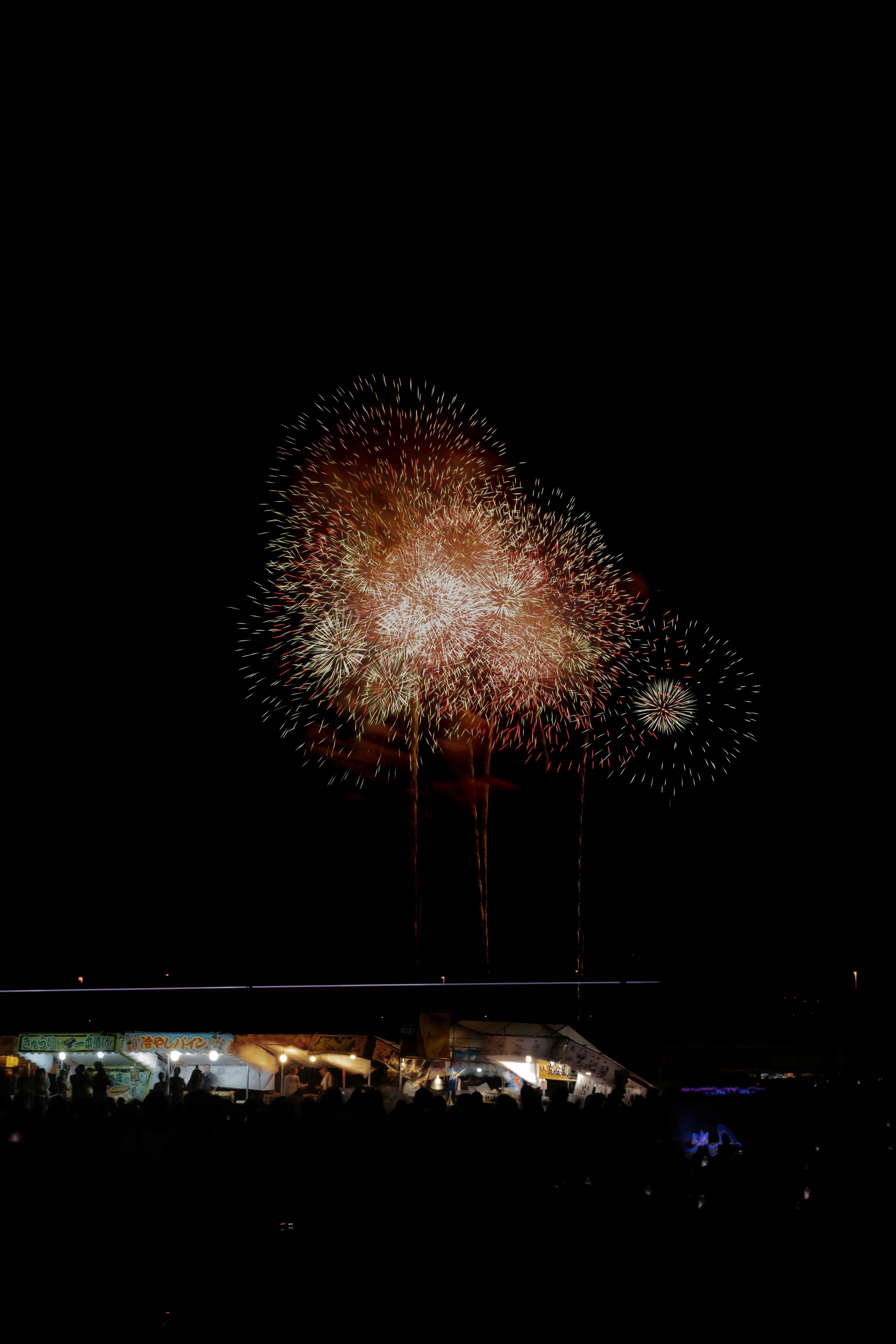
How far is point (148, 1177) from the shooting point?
22.1 feet

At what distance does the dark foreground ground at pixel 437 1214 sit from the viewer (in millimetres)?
3402

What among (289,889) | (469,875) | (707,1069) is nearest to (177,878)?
(289,889)

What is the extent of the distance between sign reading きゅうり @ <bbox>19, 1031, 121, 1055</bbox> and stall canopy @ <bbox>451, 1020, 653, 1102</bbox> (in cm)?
496

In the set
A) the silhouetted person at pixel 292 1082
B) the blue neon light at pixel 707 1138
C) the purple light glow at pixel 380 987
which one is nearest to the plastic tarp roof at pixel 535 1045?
the purple light glow at pixel 380 987

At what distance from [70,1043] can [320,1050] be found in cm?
359

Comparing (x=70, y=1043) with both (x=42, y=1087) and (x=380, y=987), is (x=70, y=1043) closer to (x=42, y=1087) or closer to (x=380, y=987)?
(x=42, y=1087)

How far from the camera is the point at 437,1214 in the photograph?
6.64 meters

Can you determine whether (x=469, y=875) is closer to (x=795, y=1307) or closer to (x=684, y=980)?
(x=684, y=980)

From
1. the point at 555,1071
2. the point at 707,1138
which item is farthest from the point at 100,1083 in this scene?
the point at 707,1138

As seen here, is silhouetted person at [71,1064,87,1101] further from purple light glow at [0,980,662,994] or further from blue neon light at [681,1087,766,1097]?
blue neon light at [681,1087,766,1097]

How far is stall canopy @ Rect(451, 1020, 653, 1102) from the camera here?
13.6m

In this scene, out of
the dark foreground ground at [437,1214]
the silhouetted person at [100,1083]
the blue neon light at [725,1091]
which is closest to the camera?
the dark foreground ground at [437,1214]

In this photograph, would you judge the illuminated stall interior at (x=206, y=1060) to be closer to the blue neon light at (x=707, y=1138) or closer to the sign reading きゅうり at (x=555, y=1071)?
the sign reading きゅうり at (x=555, y=1071)

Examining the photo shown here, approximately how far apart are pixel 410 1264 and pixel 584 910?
183ft
